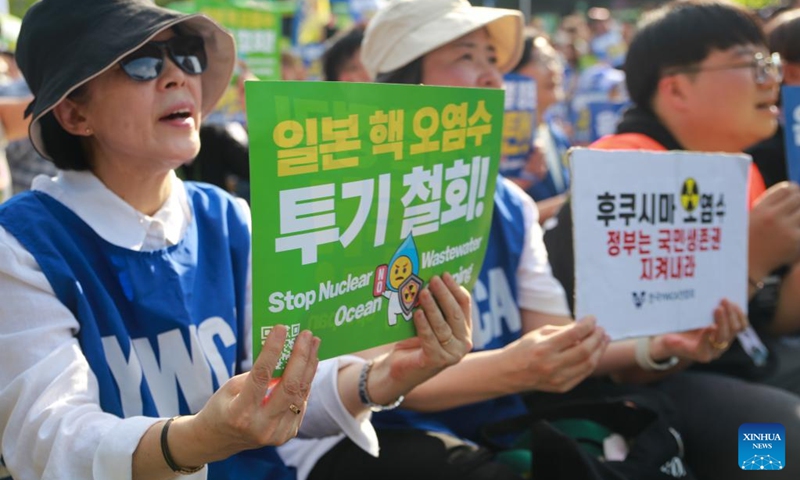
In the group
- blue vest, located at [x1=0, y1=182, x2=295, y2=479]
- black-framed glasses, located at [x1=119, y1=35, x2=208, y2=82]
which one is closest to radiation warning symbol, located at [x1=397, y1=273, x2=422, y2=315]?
blue vest, located at [x1=0, y1=182, x2=295, y2=479]

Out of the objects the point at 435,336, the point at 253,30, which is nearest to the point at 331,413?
the point at 435,336

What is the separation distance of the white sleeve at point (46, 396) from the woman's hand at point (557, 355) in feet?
2.62

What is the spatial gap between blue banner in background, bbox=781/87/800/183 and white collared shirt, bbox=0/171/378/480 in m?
2.07

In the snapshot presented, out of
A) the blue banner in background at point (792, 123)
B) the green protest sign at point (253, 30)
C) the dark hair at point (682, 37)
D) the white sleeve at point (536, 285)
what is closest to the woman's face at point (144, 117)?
the white sleeve at point (536, 285)

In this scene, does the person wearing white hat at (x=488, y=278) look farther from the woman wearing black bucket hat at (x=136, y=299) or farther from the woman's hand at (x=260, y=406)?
the woman's hand at (x=260, y=406)

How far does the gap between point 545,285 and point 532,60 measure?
8.83ft

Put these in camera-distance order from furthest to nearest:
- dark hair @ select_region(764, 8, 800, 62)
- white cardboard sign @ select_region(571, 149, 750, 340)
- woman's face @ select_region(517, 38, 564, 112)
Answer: woman's face @ select_region(517, 38, 564, 112) < dark hair @ select_region(764, 8, 800, 62) < white cardboard sign @ select_region(571, 149, 750, 340)

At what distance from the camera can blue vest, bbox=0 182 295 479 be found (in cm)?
170

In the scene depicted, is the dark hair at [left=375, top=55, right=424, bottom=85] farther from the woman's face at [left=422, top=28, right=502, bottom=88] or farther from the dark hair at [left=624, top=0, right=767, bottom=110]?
the dark hair at [left=624, top=0, right=767, bottom=110]

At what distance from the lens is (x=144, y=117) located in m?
1.83

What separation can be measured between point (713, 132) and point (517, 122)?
1670mm

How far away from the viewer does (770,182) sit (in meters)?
3.38

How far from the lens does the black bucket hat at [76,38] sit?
1.74m

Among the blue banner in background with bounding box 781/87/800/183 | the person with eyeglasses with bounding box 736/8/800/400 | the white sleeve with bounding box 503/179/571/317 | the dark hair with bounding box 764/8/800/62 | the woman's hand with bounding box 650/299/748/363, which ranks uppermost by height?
the dark hair with bounding box 764/8/800/62
